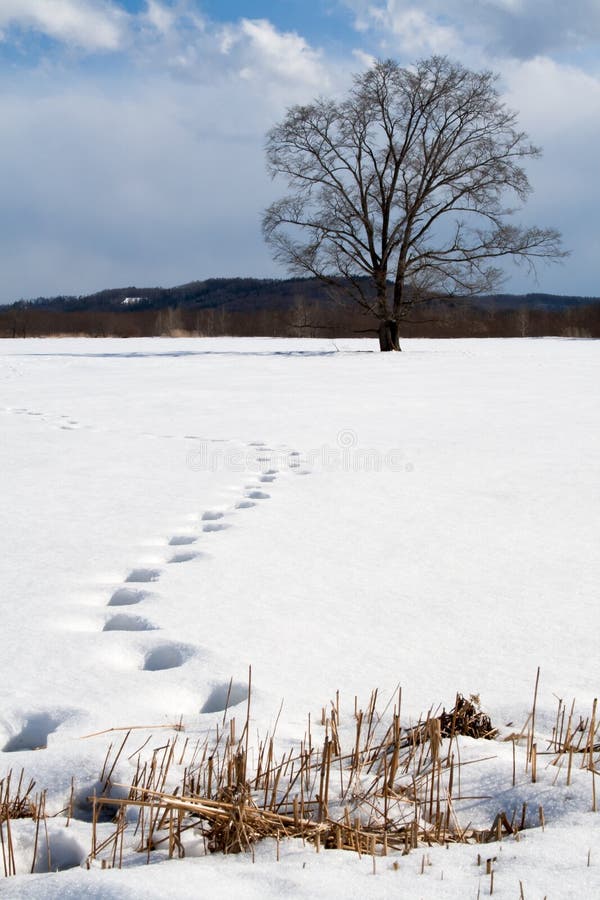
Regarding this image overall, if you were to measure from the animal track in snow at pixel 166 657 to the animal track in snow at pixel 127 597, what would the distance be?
1.95 feet

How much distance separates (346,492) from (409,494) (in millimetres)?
456

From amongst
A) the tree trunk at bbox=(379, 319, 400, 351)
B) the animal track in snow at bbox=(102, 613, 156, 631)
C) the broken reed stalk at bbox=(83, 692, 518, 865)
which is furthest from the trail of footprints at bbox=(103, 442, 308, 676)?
the tree trunk at bbox=(379, 319, 400, 351)

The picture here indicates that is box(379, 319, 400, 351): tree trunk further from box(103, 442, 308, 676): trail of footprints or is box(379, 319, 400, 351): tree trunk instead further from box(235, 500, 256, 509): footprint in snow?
box(235, 500, 256, 509): footprint in snow

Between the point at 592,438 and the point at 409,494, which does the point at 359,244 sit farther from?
the point at 409,494

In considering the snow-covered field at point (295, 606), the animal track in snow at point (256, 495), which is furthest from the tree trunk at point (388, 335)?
the animal track in snow at point (256, 495)

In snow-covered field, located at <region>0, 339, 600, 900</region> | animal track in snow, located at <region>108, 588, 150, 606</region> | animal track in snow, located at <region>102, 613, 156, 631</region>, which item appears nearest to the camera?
snow-covered field, located at <region>0, 339, 600, 900</region>

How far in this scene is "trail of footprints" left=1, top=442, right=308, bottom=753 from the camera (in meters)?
2.33

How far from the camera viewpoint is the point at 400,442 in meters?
8.05

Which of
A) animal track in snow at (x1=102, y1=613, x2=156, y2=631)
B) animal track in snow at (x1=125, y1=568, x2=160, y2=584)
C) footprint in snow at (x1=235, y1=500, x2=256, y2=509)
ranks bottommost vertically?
animal track in snow at (x1=102, y1=613, x2=156, y2=631)

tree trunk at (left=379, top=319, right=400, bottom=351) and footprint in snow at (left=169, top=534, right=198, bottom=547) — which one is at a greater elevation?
tree trunk at (left=379, top=319, right=400, bottom=351)

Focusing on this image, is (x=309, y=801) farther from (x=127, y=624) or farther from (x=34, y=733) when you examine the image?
(x=127, y=624)

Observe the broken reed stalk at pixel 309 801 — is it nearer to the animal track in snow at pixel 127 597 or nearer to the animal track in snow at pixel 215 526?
the animal track in snow at pixel 127 597

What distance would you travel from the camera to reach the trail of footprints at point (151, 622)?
7.65ft

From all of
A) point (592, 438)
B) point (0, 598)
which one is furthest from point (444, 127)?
point (0, 598)
